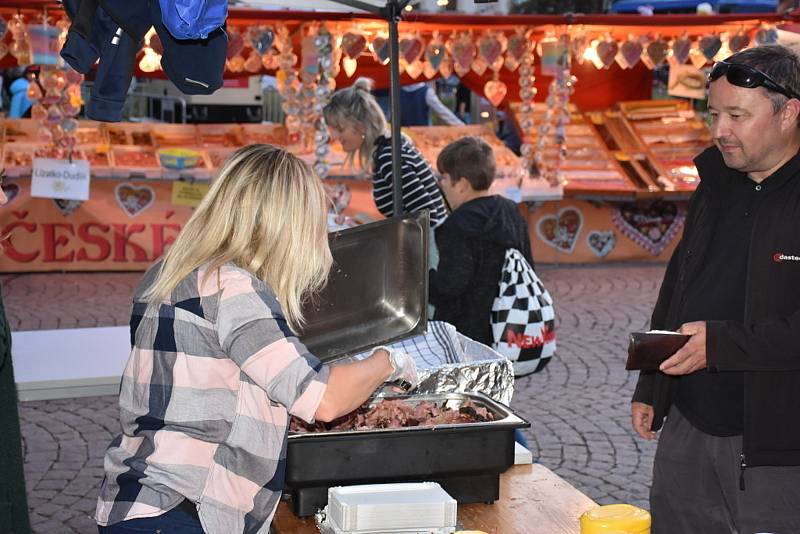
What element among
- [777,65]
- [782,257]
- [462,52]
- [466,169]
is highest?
[462,52]

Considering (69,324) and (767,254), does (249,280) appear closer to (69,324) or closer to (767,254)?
(767,254)

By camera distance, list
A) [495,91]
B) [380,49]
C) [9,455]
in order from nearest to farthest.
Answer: [9,455] → [380,49] → [495,91]

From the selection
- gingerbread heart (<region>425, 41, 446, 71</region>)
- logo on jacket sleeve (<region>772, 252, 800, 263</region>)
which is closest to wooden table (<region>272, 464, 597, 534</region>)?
logo on jacket sleeve (<region>772, 252, 800, 263</region>)

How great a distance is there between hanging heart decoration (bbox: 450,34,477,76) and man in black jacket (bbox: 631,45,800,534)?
18.8ft

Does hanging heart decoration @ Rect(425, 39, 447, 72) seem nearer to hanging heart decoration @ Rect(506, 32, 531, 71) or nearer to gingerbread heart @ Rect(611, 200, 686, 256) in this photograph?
hanging heart decoration @ Rect(506, 32, 531, 71)

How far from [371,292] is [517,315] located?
127cm

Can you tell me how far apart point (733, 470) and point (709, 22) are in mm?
6777

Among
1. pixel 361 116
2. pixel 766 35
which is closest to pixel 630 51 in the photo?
pixel 766 35

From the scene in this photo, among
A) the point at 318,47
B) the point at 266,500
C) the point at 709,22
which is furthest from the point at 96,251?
the point at 266,500

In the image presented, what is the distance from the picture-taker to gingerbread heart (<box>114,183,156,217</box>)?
839cm

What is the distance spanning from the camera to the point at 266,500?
2008mm

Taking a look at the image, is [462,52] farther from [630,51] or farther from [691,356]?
[691,356]

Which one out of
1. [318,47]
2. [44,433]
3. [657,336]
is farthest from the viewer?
[318,47]

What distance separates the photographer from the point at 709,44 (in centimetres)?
841
